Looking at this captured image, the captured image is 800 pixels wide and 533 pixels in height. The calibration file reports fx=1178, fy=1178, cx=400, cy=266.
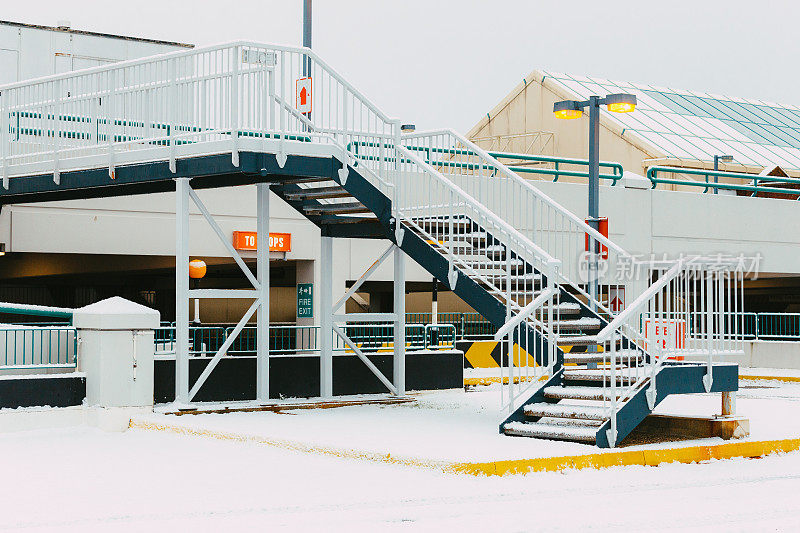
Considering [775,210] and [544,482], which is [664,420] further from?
[775,210]

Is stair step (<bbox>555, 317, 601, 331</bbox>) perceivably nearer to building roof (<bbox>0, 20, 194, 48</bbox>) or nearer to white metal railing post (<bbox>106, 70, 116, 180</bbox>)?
white metal railing post (<bbox>106, 70, 116, 180</bbox>)

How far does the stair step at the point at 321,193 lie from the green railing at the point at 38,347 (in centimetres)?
438

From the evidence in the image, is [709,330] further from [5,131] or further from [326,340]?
[5,131]

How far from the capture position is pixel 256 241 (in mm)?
24422

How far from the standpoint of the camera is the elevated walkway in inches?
580

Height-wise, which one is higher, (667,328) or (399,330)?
(667,328)

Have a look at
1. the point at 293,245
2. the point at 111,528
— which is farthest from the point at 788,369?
the point at 111,528

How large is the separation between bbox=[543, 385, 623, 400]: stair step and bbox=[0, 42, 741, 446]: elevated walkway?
3 centimetres

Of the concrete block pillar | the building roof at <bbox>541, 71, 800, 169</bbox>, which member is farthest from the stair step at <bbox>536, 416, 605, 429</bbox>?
the building roof at <bbox>541, 71, 800, 169</bbox>

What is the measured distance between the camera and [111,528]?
9102 millimetres

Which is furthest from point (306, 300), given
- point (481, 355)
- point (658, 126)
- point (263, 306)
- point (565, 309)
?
point (658, 126)

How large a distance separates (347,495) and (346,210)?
30.0 feet

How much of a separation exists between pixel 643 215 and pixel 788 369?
5684mm

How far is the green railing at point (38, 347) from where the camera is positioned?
16.5 metres
